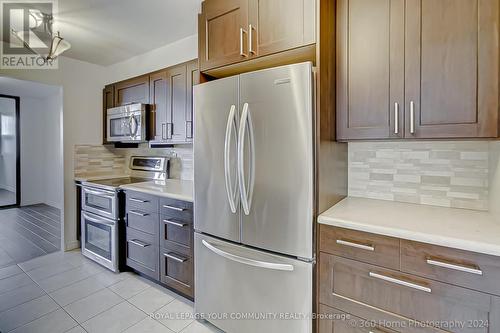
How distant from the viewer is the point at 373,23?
5.02ft

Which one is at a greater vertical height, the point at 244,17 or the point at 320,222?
the point at 244,17

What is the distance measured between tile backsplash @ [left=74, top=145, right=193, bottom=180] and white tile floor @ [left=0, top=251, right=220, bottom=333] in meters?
1.20

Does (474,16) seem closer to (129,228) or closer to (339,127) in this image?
(339,127)

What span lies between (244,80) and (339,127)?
658mm

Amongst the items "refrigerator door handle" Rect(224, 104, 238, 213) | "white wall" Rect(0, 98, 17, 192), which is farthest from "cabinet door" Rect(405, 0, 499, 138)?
Result: "white wall" Rect(0, 98, 17, 192)

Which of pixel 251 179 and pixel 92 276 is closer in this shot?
pixel 251 179

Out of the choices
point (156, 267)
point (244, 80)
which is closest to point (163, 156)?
point (156, 267)

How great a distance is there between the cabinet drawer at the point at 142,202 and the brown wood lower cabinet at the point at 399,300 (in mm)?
1579

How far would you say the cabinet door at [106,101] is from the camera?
3453mm

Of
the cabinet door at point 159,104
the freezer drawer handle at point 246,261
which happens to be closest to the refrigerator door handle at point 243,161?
the freezer drawer handle at point 246,261

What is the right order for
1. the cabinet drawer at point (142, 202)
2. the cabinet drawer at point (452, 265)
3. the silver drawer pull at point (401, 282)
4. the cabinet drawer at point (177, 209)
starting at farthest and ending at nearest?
1. the cabinet drawer at point (142, 202)
2. the cabinet drawer at point (177, 209)
3. the silver drawer pull at point (401, 282)
4. the cabinet drawer at point (452, 265)

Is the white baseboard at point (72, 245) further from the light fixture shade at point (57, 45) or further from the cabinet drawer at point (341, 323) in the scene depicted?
the cabinet drawer at point (341, 323)

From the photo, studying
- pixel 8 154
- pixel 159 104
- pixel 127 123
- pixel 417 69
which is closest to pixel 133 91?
pixel 127 123

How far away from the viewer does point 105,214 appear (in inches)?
110
